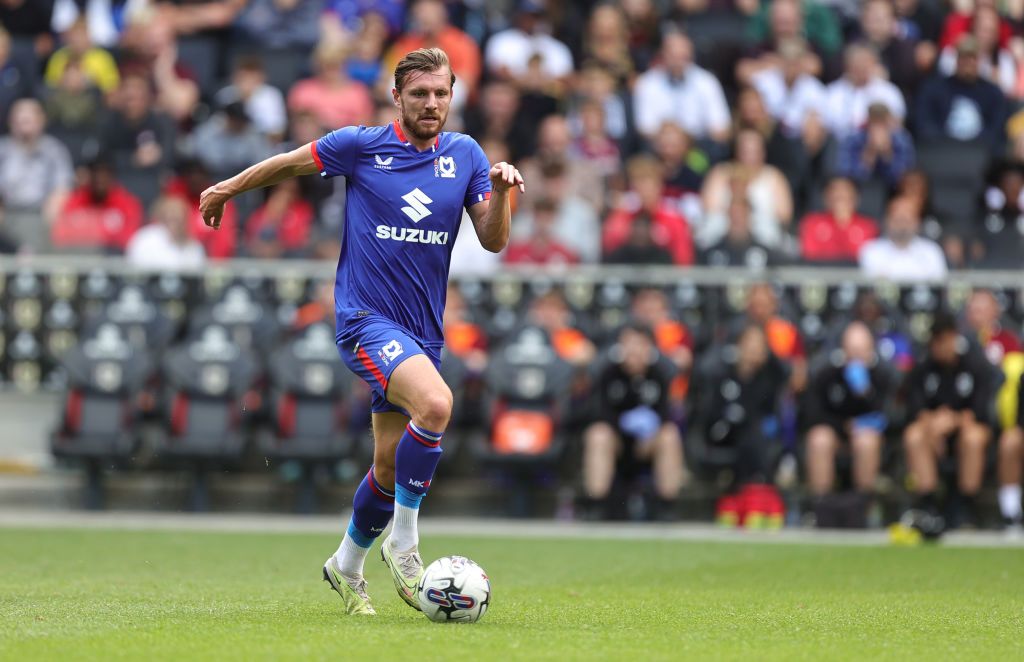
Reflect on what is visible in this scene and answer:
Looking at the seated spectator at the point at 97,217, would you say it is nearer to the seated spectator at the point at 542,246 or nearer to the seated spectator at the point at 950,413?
the seated spectator at the point at 542,246

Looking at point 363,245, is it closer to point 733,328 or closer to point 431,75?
point 431,75

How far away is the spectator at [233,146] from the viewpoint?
→ 738 inches

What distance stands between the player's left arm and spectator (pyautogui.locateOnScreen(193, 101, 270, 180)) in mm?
10642

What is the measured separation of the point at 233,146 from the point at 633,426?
5886 mm

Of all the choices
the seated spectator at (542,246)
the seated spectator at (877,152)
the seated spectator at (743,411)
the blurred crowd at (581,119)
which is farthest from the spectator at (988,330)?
the seated spectator at (542,246)

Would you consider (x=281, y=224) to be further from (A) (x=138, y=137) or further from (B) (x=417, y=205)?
(B) (x=417, y=205)

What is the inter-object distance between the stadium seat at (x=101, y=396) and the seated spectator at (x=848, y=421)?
631 centimetres

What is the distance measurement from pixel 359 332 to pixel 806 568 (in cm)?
470

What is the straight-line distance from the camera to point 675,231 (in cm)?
1739

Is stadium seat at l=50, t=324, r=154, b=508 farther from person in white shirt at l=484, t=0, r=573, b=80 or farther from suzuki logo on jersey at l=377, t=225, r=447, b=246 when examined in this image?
suzuki logo on jersey at l=377, t=225, r=447, b=246

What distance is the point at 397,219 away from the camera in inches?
329

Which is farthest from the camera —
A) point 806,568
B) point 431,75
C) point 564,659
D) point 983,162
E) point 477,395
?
point 983,162

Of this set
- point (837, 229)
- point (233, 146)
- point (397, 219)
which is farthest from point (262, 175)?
point (233, 146)

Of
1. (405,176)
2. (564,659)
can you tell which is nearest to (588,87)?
(405,176)
